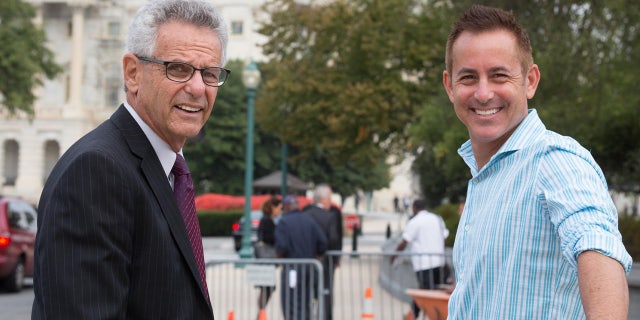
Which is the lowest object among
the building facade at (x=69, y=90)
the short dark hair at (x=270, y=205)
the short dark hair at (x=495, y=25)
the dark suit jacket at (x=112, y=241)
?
the dark suit jacket at (x=112, y=241)

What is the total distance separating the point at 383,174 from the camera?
238 feet

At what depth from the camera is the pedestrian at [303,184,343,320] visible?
13859mm

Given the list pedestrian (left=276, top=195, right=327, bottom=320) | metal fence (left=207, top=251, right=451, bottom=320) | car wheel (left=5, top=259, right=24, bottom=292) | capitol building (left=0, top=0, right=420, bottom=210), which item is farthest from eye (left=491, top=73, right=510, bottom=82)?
capitol building (left=0, top=0, right=420, bottom=210)

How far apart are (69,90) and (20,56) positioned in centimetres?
6417

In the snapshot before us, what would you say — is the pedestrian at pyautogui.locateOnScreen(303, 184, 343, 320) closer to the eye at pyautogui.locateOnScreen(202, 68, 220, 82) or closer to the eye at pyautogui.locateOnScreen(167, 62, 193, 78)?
the eye at pyautogui.locateOnScreen(202, 68, 220, 82)

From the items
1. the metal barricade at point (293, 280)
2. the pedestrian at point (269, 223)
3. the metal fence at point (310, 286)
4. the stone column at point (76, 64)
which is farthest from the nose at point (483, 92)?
the stone column at point (76, 64)

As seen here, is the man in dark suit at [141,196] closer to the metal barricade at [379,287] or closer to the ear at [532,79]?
the ear at [532,79]

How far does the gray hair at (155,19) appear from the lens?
3.00m

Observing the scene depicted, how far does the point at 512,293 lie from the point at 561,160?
0.38m

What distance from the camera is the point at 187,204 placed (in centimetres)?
311

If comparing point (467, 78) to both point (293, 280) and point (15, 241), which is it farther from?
point (15, 241)

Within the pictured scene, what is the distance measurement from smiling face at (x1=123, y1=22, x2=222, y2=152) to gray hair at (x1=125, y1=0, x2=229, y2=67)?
17 mm

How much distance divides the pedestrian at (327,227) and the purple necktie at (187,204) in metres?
10.4

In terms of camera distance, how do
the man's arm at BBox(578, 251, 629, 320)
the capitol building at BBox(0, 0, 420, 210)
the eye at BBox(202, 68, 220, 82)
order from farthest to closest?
the capitol building at BBox(0, 0, 420, 210) → the eye at BBox(202, 68, 220, 82) → the man's arm at BBox(578, 251, 629, 320)
